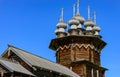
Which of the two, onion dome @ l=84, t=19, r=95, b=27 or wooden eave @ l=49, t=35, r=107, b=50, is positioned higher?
onion dome @ l=84, t=19, r=95, b=27

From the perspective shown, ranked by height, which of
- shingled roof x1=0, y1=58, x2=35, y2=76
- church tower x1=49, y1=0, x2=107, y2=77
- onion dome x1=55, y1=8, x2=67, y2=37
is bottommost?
shingled roof x1=0, y1=58, x2=35, y2=76

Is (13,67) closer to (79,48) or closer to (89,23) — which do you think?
(79,48)

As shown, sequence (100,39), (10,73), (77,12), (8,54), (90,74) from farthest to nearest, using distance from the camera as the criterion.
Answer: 1. (77,12)
2. (100,39)
3. (90,74)
4. (8,54)
5. (10,73)

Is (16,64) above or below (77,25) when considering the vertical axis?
below

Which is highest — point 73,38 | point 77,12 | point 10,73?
point 77,12

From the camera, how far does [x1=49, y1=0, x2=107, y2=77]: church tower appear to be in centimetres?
3591

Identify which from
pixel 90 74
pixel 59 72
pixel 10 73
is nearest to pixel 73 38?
pixel 90 74

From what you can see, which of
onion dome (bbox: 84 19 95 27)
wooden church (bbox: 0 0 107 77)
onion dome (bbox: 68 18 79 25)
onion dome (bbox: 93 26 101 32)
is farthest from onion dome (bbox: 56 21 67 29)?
onion dome (bbox: 93 26 101 32)

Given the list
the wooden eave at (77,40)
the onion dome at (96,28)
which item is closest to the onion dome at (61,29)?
the wooden eave at (77,40)

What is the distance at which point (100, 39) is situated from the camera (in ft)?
125

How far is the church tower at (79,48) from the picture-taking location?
3591cm

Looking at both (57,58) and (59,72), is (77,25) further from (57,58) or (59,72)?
(59,72)

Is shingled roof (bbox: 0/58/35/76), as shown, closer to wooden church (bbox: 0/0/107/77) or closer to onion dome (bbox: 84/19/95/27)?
wooden church (bbox: 0/0/107/77)

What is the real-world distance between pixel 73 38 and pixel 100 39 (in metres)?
3.56
